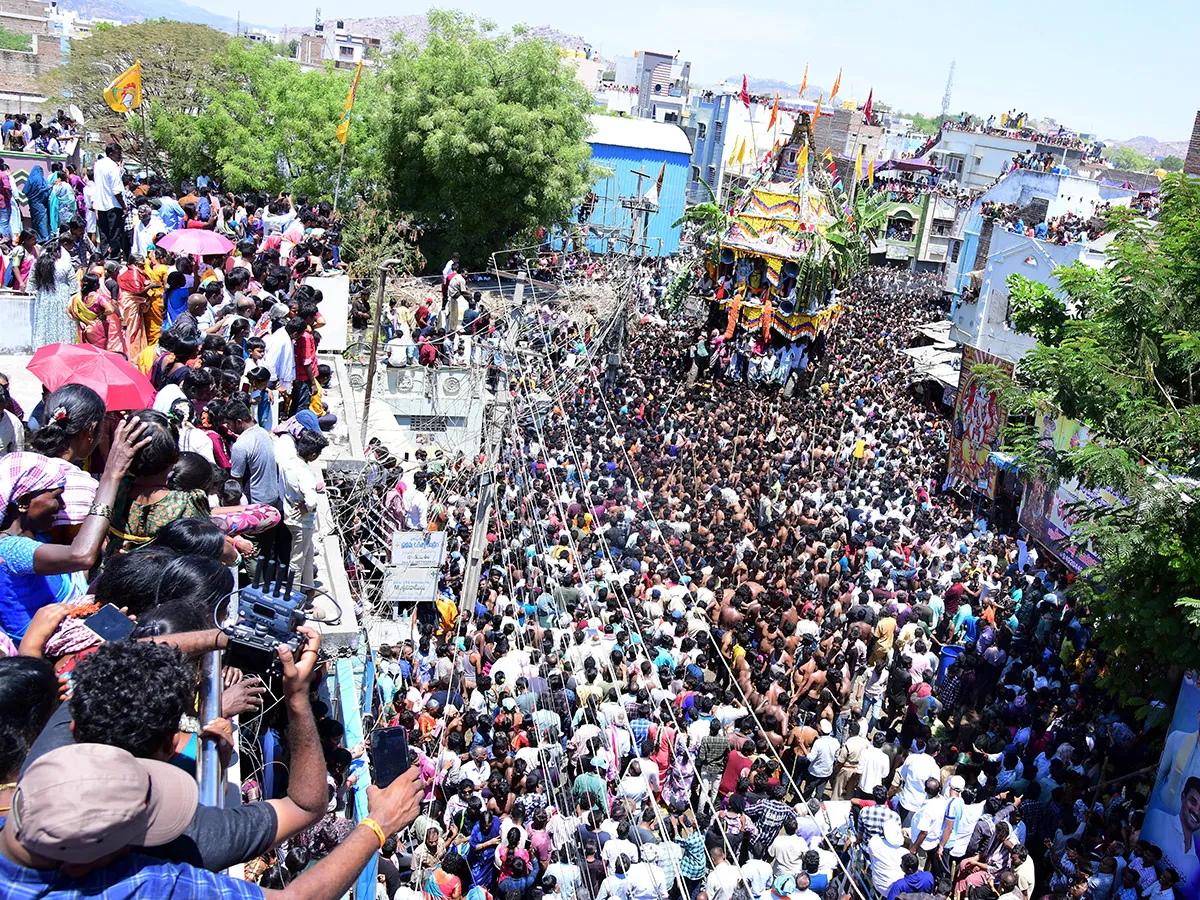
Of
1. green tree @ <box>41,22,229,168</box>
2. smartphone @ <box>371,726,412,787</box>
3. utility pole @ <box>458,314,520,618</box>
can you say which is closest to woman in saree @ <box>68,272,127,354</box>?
utility pole @ <box>458,314,520,618</box>

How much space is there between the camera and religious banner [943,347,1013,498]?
57.4 ft

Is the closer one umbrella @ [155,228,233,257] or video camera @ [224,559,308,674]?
video camera @ [224,559,308,674]

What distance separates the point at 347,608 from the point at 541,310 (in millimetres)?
15846

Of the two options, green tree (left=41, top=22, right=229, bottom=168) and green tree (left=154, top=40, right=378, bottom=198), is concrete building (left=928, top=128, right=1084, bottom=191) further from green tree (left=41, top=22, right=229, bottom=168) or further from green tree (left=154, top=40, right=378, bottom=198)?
green tree (left=41, top=22, right=229, bottom=168)

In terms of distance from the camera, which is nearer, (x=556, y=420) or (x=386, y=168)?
(x=556, y=420)

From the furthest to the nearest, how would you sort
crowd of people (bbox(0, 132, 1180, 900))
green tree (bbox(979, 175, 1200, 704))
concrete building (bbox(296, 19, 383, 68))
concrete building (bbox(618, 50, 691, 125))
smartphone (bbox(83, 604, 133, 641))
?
1. concrete building (bbox(296, 19, 383, 68))
2. concrete building (bbox(618, 50, 691, 125))
3. green tree (bbox(979, 175, 1200, 704))
4. smartphone (bbox(83, 604, 133, 641))
5. crowd of people (bbox(0, 132, 1180, 900))

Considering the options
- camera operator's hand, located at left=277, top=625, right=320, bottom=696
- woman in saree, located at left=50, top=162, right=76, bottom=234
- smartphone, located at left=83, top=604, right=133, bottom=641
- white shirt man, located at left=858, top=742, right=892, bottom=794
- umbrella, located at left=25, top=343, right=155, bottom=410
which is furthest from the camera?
woman in saree, located at left=50, top=162, right=76, bottom=234

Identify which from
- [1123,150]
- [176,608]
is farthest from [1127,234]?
[1123,150]

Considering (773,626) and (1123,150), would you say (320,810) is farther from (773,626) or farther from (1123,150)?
(1123,150)

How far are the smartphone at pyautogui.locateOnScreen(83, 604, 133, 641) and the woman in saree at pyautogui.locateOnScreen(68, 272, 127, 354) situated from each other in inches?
Result: 195

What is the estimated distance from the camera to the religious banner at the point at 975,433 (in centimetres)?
1750

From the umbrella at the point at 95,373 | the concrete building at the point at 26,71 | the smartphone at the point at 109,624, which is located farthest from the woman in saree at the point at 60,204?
the concrete building at the point at 26,71

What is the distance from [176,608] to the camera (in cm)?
359

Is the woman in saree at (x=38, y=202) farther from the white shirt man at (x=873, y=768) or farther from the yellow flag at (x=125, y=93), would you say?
the white shirt man at (x=873, y=768)
